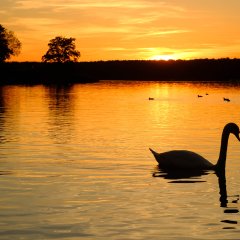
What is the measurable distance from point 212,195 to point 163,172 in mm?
4145

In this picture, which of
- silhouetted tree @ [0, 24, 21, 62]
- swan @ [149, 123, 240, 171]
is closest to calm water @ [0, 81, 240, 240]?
swan @ [149, 123, 240, 171]

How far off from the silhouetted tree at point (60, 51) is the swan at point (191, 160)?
158m

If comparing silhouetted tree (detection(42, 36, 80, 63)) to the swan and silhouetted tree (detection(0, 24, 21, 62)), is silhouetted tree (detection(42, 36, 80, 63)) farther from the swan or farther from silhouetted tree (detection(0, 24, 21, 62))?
the swan

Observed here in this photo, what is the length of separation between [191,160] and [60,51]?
159565mm

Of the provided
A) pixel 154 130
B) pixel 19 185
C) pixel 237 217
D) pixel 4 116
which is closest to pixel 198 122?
pixel 154 130

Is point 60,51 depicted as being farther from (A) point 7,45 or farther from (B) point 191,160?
(B) point 191,160

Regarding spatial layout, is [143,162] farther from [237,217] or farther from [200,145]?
[237,217]

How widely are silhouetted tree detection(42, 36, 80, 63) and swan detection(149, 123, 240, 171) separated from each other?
158 m

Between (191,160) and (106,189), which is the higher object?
(191,160)

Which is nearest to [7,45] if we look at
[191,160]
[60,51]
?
[60,51]

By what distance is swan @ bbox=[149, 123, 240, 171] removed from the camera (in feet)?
70.1

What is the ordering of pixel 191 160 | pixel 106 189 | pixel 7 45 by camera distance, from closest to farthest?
pixel 106 189, pixel 191 160, pixel 7 45

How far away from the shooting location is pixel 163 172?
21.4m

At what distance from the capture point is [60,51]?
179 metres
